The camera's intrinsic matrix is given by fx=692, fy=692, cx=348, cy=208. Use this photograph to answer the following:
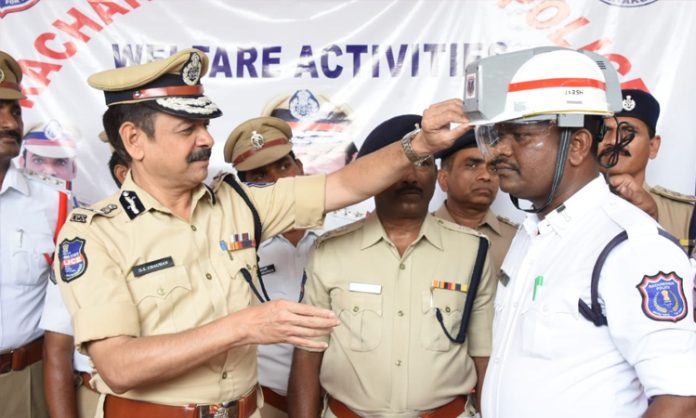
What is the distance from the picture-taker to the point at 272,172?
3.46 metres

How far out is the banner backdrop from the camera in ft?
12.2

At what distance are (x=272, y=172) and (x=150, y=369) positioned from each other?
1723 millimetres

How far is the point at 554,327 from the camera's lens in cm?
169

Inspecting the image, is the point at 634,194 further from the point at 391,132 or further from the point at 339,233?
the point at 339,233

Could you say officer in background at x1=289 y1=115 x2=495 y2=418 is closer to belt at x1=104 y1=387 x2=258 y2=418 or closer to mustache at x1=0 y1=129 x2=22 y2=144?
belt at x1=104 y1=387 x2=258 y2=418

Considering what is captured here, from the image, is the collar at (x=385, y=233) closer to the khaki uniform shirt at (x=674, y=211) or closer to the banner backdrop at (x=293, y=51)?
the khaki uniform shirt at (x=674, y=211)

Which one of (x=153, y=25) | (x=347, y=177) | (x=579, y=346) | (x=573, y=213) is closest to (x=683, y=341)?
(x=579, y=346)

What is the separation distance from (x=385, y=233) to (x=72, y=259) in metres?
1.11

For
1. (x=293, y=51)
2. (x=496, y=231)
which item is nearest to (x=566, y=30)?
(x=496, y=231)

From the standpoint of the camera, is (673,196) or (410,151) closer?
(410,151)

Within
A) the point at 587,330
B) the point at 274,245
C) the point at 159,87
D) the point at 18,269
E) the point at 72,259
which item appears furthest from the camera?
the point at 274,245

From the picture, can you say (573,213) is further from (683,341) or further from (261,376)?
(261,376)

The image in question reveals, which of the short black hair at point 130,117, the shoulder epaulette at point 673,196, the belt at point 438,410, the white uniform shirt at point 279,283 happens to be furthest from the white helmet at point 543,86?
the shoulder epaulette at point 673,196

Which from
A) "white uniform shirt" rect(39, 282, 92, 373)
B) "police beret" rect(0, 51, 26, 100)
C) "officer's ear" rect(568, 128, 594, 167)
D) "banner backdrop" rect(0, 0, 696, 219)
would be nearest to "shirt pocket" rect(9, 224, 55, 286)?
"white uniform shirt" rect(39, 282, 92, 373)
